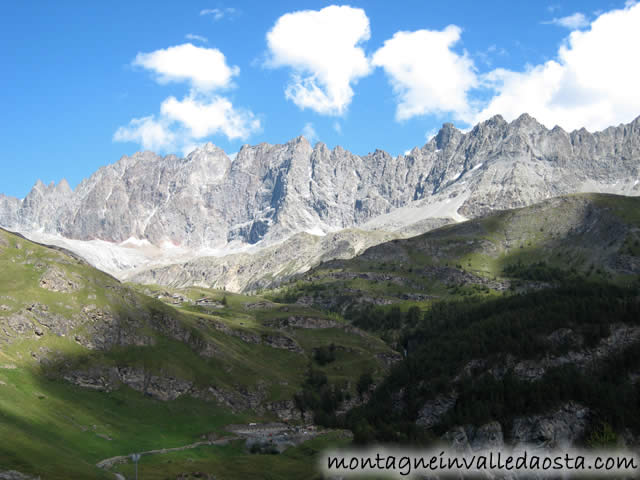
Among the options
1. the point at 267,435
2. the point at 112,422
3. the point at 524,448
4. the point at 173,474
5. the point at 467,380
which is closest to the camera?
the point at 173,474

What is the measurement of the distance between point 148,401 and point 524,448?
101 m

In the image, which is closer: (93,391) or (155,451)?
(155,451)

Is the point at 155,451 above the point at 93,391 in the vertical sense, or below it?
below

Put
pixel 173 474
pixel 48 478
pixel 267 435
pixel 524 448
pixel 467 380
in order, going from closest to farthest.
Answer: pixel 48 478 < pixel 173 474 < pixel 524 448 < pixel 467 380 < pixel 267 435

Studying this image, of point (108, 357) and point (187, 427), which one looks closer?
point (187, 427)

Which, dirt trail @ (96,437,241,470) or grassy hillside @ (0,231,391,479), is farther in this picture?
grassy hillside @ (0,231,391,479)

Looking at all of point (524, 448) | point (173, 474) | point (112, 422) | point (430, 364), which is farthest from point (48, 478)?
point (430, 364)

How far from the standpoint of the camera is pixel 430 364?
17375 centimetres

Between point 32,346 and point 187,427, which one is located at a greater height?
point 32,346

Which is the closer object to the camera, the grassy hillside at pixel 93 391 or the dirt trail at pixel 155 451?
the dirt trail at pixel 155 451

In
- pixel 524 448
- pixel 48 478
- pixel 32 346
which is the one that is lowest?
pixel 524 448

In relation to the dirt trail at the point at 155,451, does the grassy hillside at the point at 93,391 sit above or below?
above

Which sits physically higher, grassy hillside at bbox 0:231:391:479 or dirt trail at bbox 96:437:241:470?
grassy hillside at bbox 0:231:391:479

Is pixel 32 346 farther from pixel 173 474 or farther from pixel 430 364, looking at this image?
pixel 430 364
